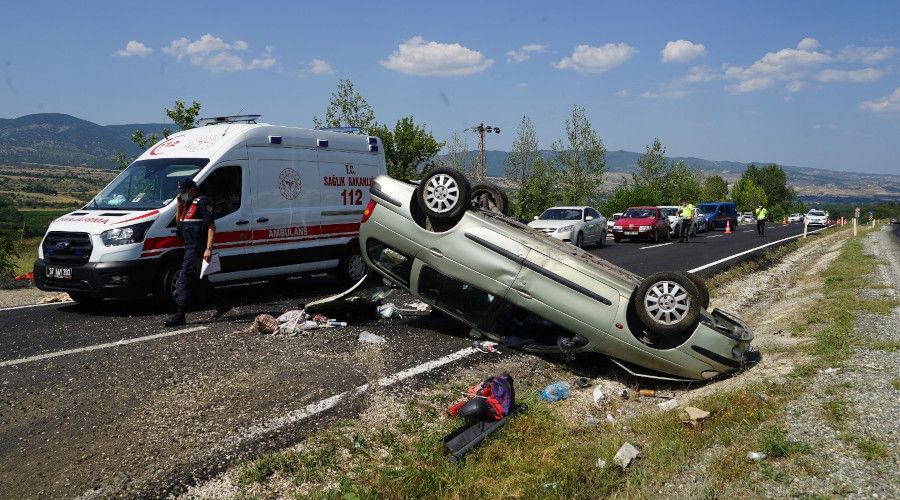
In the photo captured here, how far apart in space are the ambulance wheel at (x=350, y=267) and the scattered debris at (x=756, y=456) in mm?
7703

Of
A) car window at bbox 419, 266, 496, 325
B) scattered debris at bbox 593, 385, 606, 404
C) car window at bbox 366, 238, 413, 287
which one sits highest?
car window at bbox 366, 238, 413, 287

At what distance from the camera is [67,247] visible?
858 centimetres

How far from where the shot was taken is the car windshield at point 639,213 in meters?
27.9

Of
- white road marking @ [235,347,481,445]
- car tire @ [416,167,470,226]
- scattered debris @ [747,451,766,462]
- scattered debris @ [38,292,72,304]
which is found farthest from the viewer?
scattered debris @ [38,292,72,304]

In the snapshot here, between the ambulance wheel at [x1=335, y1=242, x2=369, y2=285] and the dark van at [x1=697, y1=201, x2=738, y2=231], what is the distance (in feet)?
A: 118

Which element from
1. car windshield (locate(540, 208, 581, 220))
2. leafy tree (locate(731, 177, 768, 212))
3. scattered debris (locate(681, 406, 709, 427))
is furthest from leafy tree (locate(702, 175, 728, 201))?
scattered debris (locate(681, 406, 709, 427))

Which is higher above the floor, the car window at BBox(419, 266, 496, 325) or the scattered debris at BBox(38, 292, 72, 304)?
the car window at BBox(419, 266, 496, 325)

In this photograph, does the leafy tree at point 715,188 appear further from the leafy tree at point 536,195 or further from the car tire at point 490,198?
the car tire at point 490,198

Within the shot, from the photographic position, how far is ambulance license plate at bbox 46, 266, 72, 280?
8.46 meters

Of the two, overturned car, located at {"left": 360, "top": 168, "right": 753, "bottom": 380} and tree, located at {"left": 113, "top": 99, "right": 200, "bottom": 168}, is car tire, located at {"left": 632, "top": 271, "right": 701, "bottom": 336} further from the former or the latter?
tree, located at {"left": 113, "top": 99, "right": 200, "bottom": 168}

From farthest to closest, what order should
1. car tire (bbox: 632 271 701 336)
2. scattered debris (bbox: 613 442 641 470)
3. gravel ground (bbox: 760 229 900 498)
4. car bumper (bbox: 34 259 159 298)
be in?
car bumper (bbox: 34 259 159 298) < car tire (bbox: 632 271 701 336) < scattered debris (bbox: 613 442 641 470) < gravel ground (bbox: 760 229 900 498)

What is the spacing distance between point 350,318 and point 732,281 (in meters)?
8.96

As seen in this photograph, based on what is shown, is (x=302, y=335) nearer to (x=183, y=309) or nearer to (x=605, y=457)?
(x=183, y=309)

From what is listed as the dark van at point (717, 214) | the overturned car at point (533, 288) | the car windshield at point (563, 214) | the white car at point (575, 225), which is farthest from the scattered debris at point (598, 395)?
the dark van at point (717, 214)
